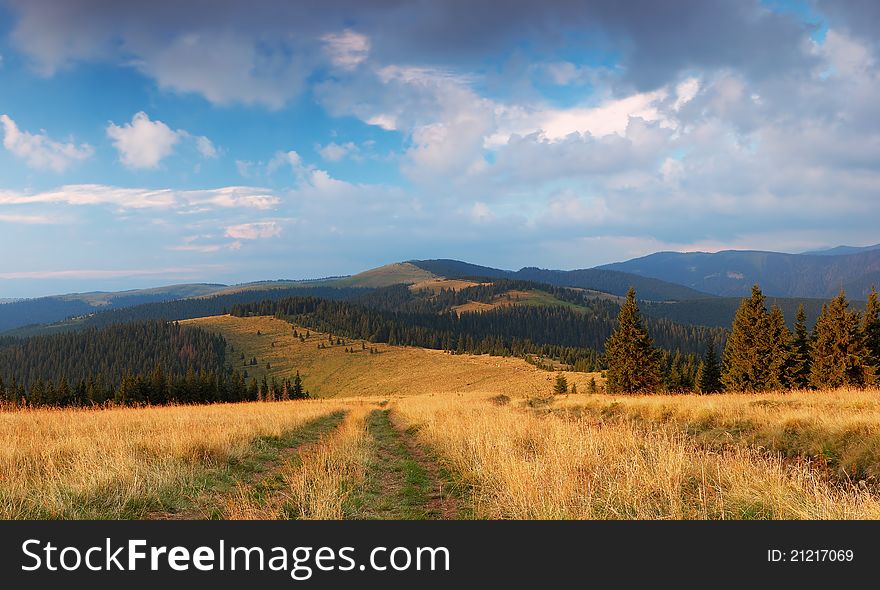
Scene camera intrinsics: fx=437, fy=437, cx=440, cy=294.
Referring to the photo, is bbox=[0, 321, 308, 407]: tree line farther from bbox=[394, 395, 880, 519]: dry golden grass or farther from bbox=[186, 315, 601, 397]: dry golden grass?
bbox=[394, 395, 880, 519]: dry golden grass

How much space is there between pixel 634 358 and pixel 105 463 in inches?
1777

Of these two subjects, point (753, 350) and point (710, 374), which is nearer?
point (753, 350)

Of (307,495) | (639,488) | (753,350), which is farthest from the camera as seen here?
(753,350)

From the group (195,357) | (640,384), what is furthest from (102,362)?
(640,384)

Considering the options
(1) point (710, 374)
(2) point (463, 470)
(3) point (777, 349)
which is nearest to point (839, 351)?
(3) point (777, 349)

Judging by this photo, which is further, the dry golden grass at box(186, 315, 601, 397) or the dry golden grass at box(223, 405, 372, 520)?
the dry golden grass at box(186, 315, 601, 397)

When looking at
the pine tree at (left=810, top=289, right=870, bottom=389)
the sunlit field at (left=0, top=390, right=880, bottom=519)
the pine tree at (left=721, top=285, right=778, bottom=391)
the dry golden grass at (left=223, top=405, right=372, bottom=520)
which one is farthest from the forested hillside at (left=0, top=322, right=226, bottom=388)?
the dry golden grass at (left=223, top=405, right=372, bottom=520)

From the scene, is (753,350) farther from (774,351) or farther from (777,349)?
(777,349)

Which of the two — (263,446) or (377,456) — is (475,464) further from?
(263,446)

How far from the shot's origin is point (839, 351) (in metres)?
40.7

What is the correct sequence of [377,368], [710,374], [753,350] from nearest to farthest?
[753,350] → [710,374] → [377,368]

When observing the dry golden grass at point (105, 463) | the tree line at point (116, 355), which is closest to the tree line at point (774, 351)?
the dry golden grass at point (105, 463)

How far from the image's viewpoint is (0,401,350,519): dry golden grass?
5.90m

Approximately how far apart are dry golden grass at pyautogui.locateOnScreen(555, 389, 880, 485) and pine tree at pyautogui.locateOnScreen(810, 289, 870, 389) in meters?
30.9
